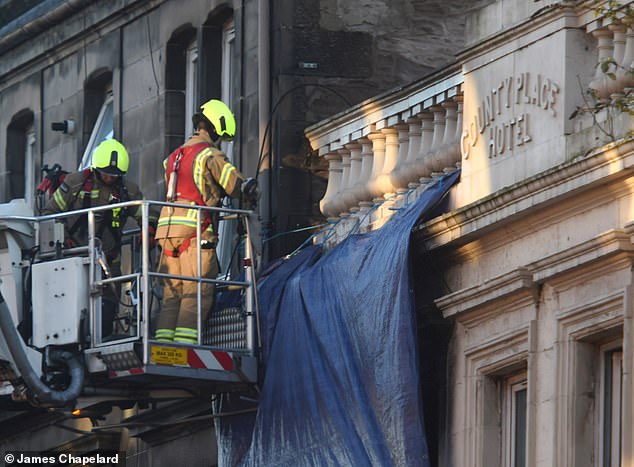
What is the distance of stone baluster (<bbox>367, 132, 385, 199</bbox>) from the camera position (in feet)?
70.2

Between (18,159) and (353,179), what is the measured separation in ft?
32.7

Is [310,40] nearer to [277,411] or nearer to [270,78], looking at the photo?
[270,78]

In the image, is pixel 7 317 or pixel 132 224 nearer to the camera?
pixel 7 317

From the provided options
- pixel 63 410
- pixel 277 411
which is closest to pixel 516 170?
pixel 277 411

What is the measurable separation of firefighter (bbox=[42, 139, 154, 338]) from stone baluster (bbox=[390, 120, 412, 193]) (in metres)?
2.96

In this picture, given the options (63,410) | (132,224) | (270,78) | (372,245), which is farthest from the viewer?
(132,224)

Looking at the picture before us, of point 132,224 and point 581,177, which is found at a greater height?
point 132,224

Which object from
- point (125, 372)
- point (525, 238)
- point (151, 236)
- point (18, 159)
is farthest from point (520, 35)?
point (18, 159)

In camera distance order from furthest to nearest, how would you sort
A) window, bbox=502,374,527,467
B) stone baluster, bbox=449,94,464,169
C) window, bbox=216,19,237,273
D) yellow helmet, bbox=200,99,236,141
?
window, bbox=216,19,237,273
yellow helmet, bbox=200,99,236,141
stone baluster, bbox=449,94,464,169
window, bbox=502,374,527,467

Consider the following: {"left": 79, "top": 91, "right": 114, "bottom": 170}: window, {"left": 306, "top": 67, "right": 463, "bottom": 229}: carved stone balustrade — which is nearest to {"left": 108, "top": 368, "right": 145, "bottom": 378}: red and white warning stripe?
{"left": 306, "top": 67, "right": 463, "bottom": 229}: carved stone balustrade

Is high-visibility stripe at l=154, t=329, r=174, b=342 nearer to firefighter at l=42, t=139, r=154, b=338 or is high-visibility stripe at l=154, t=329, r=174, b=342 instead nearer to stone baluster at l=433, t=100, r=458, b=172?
firefighter at l=42, t=139, r=154, b=338

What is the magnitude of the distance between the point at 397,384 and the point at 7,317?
11.5 ft

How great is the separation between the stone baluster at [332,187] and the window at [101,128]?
6.54 metres

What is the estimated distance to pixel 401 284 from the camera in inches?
770
